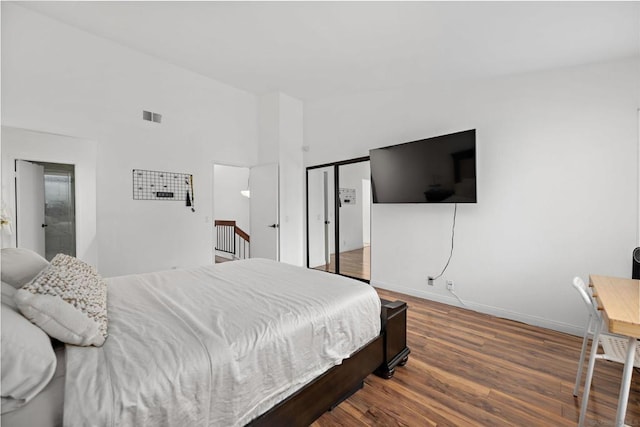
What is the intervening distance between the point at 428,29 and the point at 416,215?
2092mm

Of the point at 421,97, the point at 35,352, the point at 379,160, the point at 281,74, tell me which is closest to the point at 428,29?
the point at 421,97

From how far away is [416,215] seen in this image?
3.70 metres

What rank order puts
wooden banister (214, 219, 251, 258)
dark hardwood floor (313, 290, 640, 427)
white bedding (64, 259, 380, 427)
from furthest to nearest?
wooden banister (214, 219, 251, 258), dark hardwood floor (313, 290, 640, 427), white bedding (64, 259, 380, 427)

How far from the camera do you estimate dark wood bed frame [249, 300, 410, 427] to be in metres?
1.36

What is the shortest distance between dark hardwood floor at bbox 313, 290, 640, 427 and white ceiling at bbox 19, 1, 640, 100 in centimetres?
269

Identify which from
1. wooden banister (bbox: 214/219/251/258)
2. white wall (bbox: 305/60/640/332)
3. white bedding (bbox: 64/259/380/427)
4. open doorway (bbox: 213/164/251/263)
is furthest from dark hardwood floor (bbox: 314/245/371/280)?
white bedding (bbox: 64/259/380/427)

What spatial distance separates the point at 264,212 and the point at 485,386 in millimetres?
3749

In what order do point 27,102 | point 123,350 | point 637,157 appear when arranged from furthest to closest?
point 27,102
point 637,157
point 123,350

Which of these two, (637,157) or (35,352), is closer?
(35,352)

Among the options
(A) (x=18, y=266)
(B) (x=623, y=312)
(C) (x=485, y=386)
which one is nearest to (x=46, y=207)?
(A) (x=18, y=266)

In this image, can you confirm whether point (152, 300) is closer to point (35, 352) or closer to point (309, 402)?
point (35, 352)

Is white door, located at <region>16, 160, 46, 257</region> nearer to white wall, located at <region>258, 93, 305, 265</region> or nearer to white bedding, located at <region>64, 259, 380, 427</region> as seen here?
white bedding, located at <region>64, 259, 380, 427</region>

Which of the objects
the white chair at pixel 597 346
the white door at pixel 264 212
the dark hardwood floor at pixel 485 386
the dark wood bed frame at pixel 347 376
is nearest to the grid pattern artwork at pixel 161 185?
the white door at pixel 264 212

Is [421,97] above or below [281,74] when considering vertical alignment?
below
